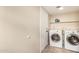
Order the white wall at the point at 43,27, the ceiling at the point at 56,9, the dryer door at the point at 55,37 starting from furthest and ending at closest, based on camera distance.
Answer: the dryer door at the point at 55,37, the white wall at the point at 43,27, the ceiling at the point at 56,9

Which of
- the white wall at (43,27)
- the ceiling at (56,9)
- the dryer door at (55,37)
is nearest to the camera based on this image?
the ceiling at (56,9)

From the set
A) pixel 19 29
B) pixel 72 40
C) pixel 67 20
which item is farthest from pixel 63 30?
pixel 19 29

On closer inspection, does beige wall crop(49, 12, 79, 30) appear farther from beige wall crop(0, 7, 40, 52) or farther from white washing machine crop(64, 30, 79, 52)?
beige wall crop(0, 7, 40, 52)

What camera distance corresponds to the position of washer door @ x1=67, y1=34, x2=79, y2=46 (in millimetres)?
1892

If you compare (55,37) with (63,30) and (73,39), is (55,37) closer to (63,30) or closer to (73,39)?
(63,30)

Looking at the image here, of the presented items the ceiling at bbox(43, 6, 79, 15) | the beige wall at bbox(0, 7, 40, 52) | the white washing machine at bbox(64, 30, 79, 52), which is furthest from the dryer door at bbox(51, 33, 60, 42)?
the ceiling at bbox(43, 6, 79, 15)

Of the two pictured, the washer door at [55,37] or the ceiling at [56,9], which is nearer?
the ceiling at [56,9]

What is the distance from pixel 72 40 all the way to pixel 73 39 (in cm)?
4

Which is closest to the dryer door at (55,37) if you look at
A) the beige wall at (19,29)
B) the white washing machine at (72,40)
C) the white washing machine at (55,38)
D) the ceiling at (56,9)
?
the white washing machine at (55,38)

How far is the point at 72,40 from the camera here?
1.97 m

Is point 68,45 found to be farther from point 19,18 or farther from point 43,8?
point 19,18

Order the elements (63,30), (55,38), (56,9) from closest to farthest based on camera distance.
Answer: (56,9)
(63,30)
(55,38)

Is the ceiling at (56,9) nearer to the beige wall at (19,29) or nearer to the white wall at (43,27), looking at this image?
the white wall at (43,27)

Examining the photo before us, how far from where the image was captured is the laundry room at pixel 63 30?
1807 millimetres
